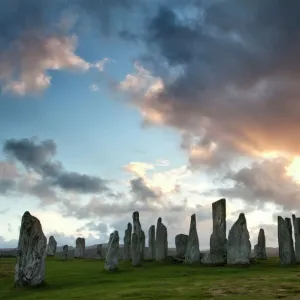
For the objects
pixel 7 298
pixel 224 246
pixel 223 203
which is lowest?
pixel 7 298

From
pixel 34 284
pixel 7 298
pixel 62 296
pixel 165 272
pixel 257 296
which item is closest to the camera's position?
pixel 257 296

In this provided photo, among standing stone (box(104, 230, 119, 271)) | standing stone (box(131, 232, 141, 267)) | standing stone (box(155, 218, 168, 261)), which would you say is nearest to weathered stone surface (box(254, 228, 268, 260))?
standing stone (box(155, 218, 168, 261))

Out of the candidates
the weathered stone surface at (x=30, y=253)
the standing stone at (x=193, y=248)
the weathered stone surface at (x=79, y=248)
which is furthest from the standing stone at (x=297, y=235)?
the weathered stone surface at (x=79, y=248)

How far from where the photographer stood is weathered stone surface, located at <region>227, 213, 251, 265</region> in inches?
1652

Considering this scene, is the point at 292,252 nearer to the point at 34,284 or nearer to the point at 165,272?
the point at 165,272

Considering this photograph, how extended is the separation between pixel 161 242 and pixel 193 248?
5903mm

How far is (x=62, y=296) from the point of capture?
24.3m

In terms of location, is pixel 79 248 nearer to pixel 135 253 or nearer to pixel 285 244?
pixel 135 253

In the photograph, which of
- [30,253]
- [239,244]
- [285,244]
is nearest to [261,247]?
[285,244]

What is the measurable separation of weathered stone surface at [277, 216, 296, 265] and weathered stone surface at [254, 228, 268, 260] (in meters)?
15.0

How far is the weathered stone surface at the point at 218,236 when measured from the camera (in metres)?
45.5

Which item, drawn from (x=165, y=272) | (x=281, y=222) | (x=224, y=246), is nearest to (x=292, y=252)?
(x=281, y=222)

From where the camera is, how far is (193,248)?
4747 cm

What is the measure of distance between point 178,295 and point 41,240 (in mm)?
10928
